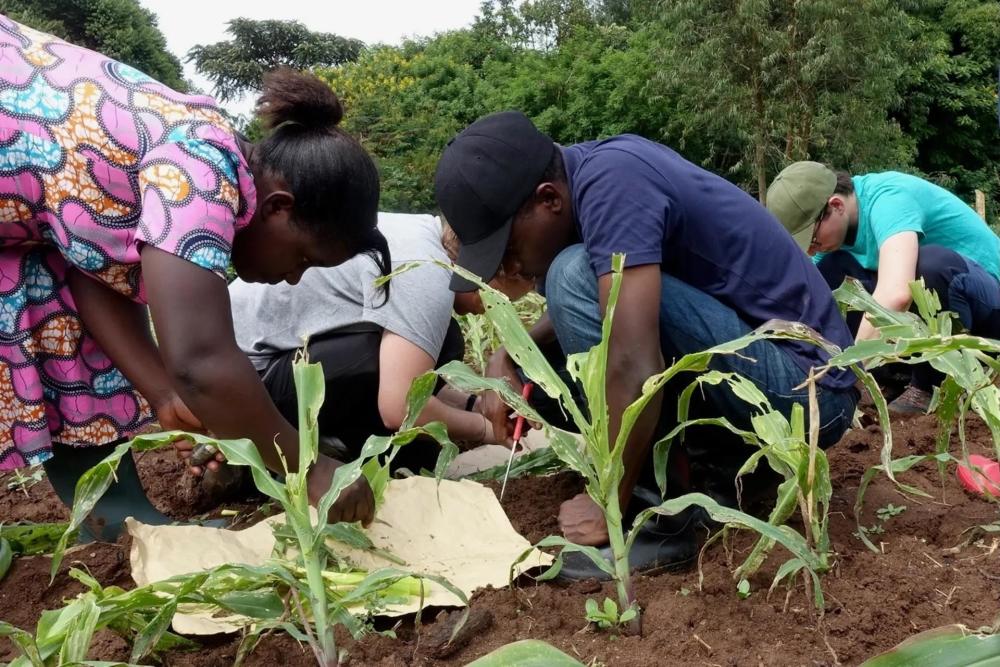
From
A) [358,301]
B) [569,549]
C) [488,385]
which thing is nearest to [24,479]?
[358,301]

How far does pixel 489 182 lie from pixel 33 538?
4.44 feet

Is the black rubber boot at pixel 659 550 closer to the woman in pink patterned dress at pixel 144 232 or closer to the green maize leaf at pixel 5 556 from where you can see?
the woman in pink patterned dress at pixel 144 232

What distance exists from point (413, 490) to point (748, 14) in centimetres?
1295

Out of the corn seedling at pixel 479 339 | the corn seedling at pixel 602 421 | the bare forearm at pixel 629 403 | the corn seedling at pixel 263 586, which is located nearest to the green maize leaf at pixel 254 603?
the corn seedling at pixel 263 586

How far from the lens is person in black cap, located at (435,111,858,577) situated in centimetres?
180

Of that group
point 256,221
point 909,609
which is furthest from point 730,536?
point 256,221

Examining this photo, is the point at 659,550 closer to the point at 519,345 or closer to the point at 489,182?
the point at 519,345

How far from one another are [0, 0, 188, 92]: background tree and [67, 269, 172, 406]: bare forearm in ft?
51.0

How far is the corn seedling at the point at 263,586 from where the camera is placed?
1.29 meters

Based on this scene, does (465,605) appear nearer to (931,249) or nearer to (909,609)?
(909,609)

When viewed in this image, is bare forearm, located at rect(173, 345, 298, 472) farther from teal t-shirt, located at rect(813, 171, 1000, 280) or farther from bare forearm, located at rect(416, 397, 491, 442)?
teal t-shirt, located at rect(813, 171, 1000, 280)

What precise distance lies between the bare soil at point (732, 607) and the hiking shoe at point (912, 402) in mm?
1121

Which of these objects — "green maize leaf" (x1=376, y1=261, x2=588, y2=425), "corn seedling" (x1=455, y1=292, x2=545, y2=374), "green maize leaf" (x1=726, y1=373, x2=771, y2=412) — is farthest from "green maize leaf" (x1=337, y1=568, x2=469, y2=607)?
"corn seedling" (x1=455, y1=292, x2=545, y2=374)

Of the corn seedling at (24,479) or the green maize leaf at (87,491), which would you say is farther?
the corn seedling at (24,479)
